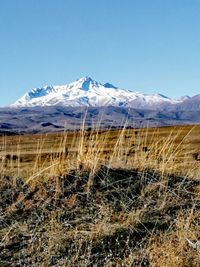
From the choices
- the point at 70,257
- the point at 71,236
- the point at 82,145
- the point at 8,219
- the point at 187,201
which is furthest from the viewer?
the point at 82,145

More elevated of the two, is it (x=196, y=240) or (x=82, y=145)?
(x=82, y=145)

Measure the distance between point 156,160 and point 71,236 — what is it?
4365 mm

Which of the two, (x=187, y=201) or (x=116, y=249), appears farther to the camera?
(x=187, y=201)

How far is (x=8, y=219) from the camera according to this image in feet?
34.8

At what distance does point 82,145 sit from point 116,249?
3994 millimetres

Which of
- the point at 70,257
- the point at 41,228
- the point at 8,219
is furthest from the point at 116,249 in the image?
the point at 8,219

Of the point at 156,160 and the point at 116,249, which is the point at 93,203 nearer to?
the point at 116,249

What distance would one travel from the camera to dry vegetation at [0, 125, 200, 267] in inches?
344

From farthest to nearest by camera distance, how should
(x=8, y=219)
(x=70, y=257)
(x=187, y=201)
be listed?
(x=187, y=201) → (x=8, y=219) → (x=70, y=257)

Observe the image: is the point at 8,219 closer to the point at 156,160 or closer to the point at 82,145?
the point at 82,145

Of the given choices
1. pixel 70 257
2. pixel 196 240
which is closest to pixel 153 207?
pixel 196 240

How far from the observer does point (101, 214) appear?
1051 centimetres

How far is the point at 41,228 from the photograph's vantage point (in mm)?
9906

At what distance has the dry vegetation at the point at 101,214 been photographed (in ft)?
28.7
